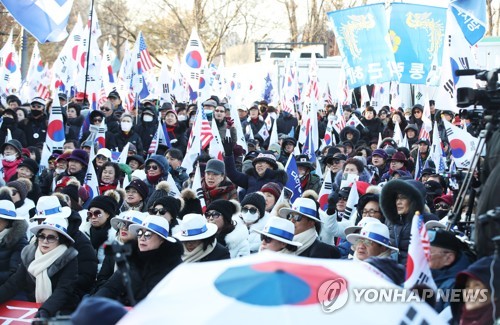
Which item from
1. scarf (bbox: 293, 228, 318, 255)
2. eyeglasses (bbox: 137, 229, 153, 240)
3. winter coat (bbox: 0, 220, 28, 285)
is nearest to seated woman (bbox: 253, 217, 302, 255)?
scarf (bbox: 293, 228, 318, 255)

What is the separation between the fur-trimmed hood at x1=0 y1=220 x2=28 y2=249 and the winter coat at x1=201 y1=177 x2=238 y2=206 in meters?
2.58

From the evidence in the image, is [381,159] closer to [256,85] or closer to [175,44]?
[256,85]

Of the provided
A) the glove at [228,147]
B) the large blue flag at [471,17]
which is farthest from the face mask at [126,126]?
the large blue flag at [471,17]

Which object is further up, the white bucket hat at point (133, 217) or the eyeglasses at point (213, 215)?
the white bucket hat at point (133, 217)

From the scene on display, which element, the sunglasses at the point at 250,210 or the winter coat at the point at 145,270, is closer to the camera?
the winter coat at the point at 145,270

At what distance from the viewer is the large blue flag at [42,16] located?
44.0ft

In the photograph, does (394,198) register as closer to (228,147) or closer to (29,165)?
(228,147)

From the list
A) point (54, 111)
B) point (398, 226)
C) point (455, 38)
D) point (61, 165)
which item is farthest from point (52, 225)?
point (54, 111)

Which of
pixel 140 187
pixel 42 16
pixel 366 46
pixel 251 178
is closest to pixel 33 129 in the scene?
pixel 42 16

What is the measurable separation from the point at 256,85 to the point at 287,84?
197 inches

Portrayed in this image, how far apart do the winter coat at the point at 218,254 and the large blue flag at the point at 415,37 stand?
30.3ft

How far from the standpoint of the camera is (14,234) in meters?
7.80

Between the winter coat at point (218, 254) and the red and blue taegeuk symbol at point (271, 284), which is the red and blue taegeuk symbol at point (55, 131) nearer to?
the winter coat at point (218, 254)

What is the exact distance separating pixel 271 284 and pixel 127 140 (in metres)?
13.5
